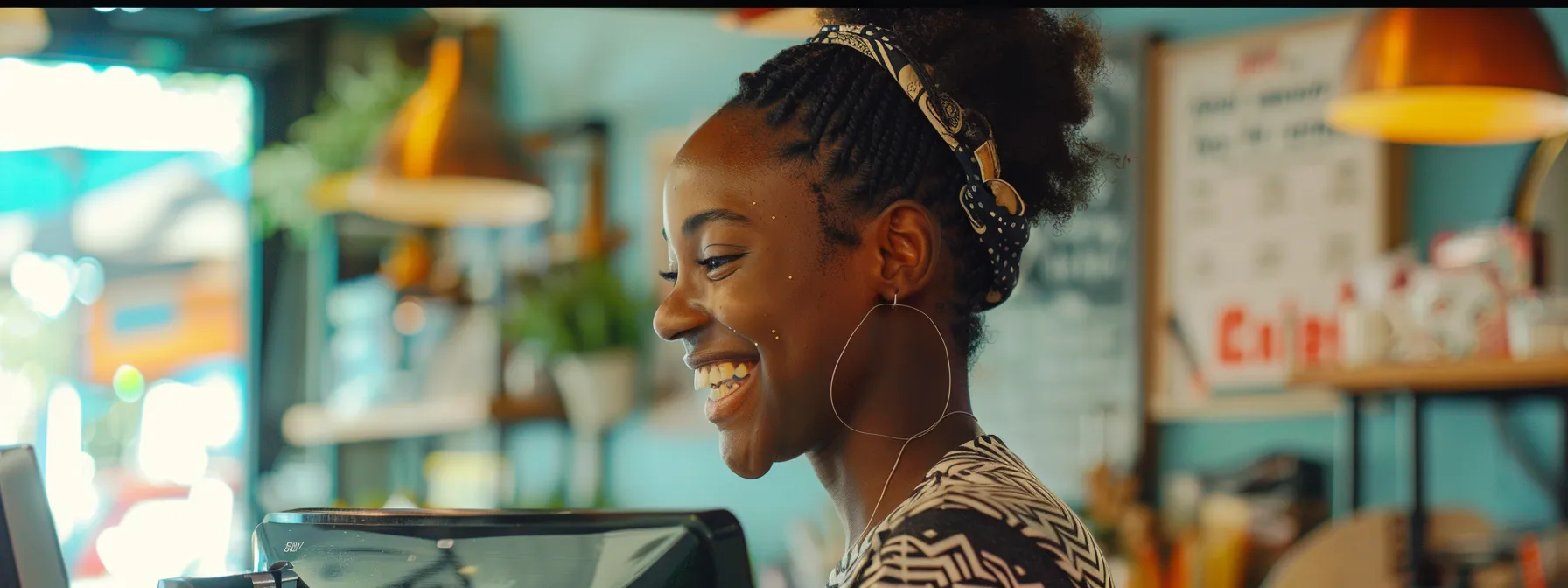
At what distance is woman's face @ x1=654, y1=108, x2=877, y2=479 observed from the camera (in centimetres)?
103

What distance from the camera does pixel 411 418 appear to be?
4883 millimetres

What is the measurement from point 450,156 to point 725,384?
2.79m

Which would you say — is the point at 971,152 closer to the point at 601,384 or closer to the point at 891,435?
the point at 891,435

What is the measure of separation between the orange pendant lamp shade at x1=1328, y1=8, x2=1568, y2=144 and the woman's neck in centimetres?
136

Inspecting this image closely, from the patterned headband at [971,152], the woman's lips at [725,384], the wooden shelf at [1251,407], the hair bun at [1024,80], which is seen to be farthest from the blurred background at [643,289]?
the woman's lips at [725,384]

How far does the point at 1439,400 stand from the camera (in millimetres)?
2598

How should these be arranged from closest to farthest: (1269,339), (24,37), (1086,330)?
(1269,339) → (1086,330) → (24,37)

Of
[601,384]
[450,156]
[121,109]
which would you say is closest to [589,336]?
[601,384]

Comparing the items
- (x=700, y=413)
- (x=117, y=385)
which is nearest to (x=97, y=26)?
(x=117, y=385)

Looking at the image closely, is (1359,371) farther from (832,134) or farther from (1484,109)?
(832,134)

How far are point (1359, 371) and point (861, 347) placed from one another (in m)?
1.50

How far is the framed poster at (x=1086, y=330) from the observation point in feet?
10.3

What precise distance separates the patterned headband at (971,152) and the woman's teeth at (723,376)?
195mm

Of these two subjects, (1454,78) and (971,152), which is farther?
(1454,78)
